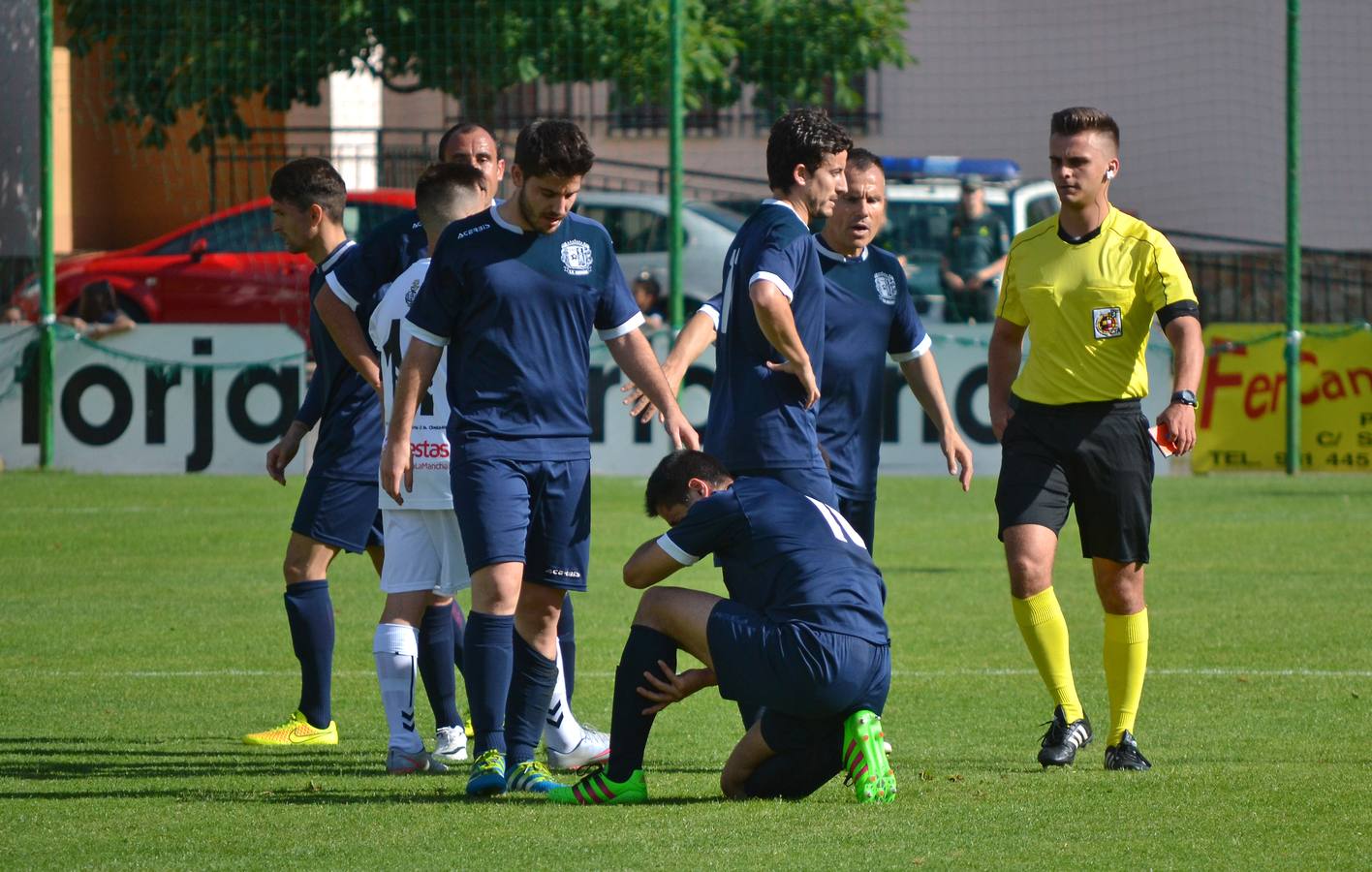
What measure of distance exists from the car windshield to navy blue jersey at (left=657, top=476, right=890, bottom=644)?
1264 cm

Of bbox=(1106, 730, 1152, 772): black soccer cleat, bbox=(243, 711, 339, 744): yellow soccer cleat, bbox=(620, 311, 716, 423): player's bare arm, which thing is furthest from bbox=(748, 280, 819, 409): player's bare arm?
bbox=(243, 711, 339, 744): yellow soccer cleat

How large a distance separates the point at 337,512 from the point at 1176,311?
2.99 m

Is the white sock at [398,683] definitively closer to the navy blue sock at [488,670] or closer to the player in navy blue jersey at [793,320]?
the navy blue sock at [488,670]

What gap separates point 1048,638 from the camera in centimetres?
638

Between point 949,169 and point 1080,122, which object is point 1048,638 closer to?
point 1080,122

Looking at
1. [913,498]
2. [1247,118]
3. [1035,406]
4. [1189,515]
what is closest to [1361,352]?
[1189,515]

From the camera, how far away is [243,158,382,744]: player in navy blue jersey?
7008 millimetres

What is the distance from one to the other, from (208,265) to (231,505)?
442 cm

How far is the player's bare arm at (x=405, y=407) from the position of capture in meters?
5.81

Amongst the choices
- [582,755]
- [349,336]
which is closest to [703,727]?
[582,755]

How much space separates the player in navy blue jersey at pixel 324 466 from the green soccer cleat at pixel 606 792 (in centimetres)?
156

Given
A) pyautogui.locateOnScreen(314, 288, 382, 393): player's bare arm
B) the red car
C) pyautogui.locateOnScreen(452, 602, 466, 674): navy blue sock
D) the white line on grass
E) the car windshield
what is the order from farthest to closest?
1. the car windshield
2. the red car
3. the white line on grass
4. pyautogui.locateOnScreen(452, 602, 466, 674): navy blue sock
5. pyautogui.locateOnScreen(314, 288, 382, 393): player's bare arm

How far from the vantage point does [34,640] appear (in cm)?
890

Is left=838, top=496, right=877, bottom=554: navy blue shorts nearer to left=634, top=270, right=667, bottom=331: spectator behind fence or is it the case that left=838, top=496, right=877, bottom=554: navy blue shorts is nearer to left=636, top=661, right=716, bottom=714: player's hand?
left=636, top=661, right=716, bottom=714: player's hand
